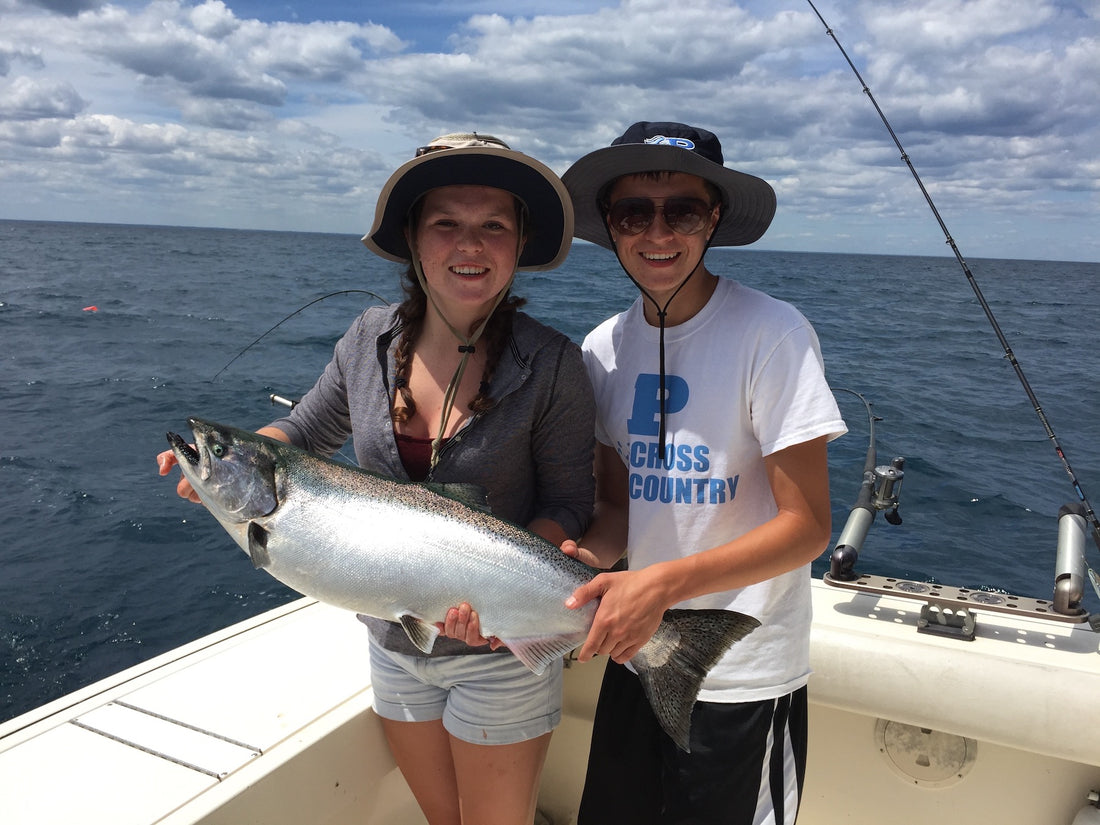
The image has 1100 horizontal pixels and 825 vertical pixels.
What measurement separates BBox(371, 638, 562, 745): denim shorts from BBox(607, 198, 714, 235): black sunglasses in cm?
127

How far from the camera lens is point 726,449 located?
210 centimetres

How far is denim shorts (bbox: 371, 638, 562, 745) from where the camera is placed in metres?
2.26

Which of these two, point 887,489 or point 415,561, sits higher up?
point 415,561

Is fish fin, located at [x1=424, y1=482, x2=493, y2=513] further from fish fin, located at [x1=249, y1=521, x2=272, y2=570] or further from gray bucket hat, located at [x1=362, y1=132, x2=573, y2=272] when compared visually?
gray bucket hat, located at [x1=362, y1=132, x2=573, y2=272]

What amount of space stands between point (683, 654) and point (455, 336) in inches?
43.4

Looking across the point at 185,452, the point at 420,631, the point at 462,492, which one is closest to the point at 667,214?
the point at 462,492

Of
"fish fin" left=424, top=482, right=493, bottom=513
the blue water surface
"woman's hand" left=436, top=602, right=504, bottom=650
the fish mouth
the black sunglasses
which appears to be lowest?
the blue water surface

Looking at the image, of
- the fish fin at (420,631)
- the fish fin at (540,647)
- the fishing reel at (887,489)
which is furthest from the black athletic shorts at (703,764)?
the fishing reel at (887,489)

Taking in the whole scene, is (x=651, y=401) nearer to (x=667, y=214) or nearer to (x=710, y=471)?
(x=710, y=471)

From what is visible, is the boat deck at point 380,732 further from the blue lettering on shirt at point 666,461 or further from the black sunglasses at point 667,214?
the black sunglasses at point 667,214

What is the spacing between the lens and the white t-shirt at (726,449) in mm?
2018

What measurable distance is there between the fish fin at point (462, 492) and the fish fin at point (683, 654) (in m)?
0.55

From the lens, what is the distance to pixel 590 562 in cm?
228

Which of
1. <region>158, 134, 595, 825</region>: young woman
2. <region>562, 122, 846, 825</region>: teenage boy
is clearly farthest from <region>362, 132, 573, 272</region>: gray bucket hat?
<region>562, 122, 846, 825</region>: teenage boy
